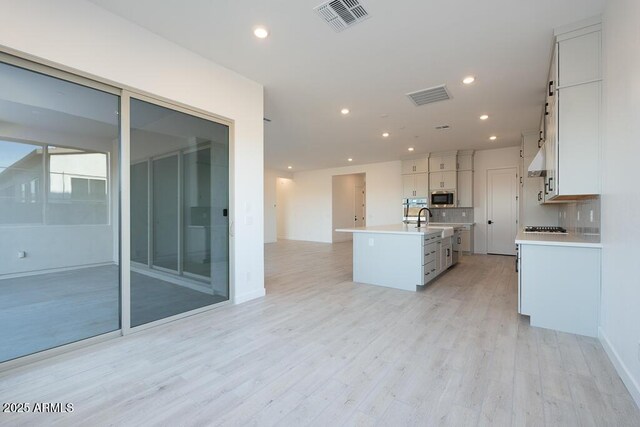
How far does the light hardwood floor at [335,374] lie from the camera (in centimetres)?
166

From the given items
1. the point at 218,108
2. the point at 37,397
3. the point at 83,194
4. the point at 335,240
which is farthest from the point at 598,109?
the point at 335,240

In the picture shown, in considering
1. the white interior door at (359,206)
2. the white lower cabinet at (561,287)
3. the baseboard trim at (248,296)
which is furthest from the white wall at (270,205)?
the white lower cabinet at (561,287)

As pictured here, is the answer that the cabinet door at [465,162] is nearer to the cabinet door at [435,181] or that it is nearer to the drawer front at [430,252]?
the cabinet door at [435,181]

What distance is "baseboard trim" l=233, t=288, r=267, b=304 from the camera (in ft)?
12.0

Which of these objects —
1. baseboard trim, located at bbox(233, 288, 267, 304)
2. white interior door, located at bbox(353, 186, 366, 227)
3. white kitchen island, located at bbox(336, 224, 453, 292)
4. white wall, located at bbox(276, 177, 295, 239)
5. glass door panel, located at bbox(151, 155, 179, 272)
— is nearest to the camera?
glass door panel, located at bbox(151, 155, 179, 272)

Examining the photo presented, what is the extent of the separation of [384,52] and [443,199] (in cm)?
559

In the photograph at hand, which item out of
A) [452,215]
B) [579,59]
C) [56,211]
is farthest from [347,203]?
[56,211]

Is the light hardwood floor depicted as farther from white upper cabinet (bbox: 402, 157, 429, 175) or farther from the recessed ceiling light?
white upper cabinet (bbox: 402, 157, 429, 175)

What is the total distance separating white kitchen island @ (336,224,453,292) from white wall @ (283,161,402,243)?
4552 millimetres

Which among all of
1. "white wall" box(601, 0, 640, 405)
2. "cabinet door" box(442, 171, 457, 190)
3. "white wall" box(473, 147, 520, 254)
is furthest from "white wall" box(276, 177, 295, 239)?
"white wall" box(601, 0, 640, 405)

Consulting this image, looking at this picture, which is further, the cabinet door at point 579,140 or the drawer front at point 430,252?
the drawer front at point 430,252

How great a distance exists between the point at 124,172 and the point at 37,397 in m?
1.81

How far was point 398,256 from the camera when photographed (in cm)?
444

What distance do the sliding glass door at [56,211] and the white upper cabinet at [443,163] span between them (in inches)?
296
